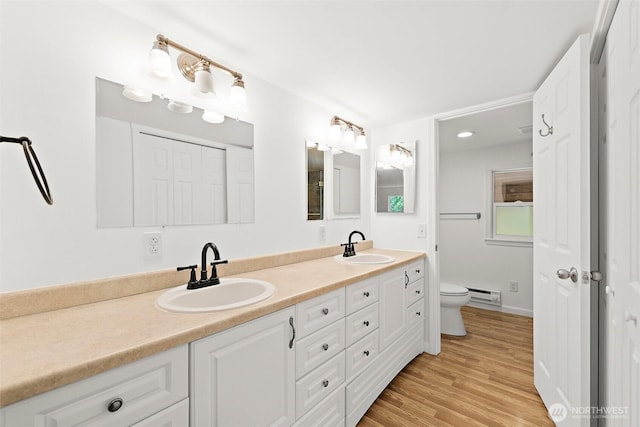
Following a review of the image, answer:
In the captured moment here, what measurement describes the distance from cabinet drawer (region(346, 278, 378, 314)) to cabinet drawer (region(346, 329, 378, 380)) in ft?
0.69

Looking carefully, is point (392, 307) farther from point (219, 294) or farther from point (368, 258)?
point (219, 294)

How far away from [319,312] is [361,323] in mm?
418

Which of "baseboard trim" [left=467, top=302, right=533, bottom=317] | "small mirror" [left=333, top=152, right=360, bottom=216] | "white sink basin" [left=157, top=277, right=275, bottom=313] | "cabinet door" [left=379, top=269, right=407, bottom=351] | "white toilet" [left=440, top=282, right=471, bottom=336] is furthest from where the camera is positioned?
"baseboard trim" [left=467, top=302, right=533, bottom=317]

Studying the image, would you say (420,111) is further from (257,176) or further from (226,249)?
(226,249)

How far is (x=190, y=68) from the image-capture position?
1424 millimetres

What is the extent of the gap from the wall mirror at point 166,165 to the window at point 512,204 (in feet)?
10.4

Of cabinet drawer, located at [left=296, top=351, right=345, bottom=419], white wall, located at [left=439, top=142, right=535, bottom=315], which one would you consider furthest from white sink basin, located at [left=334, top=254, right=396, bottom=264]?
white wall, located at [left=439, top=142, right=535, bottom=315]

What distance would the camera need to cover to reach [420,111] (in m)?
2.32

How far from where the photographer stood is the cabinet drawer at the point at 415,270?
214 cm

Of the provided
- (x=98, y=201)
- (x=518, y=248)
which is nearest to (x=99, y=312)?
(x=98, y=201)

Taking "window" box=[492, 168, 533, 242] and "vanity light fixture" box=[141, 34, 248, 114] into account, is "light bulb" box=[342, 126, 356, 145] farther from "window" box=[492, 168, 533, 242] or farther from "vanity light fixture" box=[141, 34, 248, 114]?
"window" box=[492, 168, 533, 242]

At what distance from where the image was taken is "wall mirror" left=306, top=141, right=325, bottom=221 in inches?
83.4

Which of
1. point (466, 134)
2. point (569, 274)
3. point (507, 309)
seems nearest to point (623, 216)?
point (569, 274)

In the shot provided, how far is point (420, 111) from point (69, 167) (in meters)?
2.33
